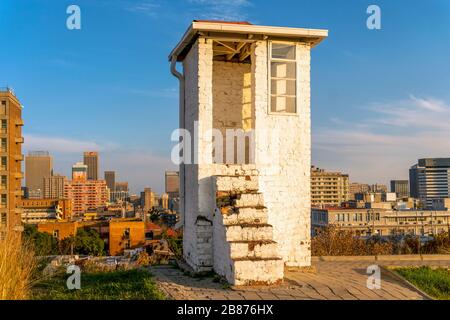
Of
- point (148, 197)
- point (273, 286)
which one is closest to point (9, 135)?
point (273, 286)

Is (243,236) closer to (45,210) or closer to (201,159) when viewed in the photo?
(201,159)

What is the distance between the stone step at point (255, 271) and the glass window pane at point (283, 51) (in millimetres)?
4630

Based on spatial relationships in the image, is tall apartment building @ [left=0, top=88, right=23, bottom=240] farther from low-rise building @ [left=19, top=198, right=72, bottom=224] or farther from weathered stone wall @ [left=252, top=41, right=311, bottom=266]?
weathered stone wall @ [left=252, top=41, right=311, bottom=266]

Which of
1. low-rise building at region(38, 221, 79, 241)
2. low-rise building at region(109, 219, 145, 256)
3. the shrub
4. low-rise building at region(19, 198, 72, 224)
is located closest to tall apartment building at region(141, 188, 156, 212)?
low-rise building at region(19, 198, 72, 224)

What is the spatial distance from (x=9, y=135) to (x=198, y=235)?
65.8 m

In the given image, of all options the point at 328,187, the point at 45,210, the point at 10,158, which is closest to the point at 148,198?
the point at 45,210

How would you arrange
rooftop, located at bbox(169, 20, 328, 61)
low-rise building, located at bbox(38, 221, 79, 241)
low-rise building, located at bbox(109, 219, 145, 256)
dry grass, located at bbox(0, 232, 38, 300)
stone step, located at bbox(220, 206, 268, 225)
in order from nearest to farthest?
dry grass, located at bbox(0, 232, 38, 300) < stone step, located at bbox(220, 206, 268, 225) < rooftop, located at bbox(169, 20, 328, 61) < low-rise building, located at bbox(109, 219, 145, 256) < low-rise building, located at bbox(38, 221, 79, 241)

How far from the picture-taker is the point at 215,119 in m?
12.2

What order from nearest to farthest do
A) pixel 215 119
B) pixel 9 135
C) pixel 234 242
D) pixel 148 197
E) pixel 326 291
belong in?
pixel 326 291
pixel 234 242
pixel 215 119
pixel 9 135
pixel 148 197

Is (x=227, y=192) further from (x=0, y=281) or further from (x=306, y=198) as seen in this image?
(x=0, y=281)

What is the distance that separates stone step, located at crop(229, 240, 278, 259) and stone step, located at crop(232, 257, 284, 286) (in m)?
0.17

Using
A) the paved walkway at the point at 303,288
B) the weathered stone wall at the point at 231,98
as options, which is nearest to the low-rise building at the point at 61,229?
the weathered stone wall at the point at 231,98

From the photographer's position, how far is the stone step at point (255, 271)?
8.25m

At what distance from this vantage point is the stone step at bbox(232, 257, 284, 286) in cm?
825
